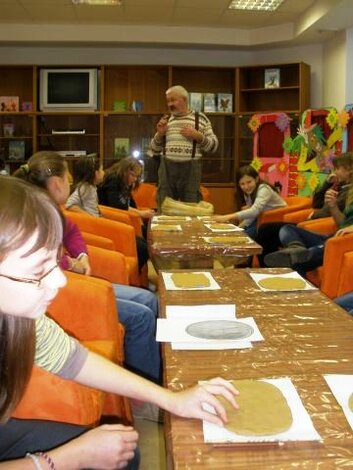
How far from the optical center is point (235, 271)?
6.66 ft

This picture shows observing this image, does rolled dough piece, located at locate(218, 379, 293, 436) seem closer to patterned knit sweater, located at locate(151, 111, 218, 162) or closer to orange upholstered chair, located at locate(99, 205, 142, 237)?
orange upholstered chair, located at locate(99, 205, 142, 237)

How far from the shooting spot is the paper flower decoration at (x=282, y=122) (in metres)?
6.72

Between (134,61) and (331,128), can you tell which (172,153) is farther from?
(134,61)

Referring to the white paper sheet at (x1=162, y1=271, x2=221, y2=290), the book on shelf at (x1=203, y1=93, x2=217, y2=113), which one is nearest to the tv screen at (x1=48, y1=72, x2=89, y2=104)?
the book on shelf at (x1=203, y1=93, x2=217, y2=113)

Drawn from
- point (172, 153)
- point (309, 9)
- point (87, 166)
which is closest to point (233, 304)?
point (87, 166)

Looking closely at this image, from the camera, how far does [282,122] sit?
6770 mm

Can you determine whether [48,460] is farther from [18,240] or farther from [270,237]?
[270,237]

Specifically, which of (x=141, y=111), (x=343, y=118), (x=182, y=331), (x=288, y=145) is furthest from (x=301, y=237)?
(x=141, y=111)

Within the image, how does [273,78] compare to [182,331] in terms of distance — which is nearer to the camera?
[182,331]

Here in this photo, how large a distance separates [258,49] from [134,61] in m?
1.77

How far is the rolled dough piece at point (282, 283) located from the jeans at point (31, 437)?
803 mm

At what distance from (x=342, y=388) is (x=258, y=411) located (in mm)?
207

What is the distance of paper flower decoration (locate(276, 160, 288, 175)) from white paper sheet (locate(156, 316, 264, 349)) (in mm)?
5425

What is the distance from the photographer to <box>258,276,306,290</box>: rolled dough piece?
5.79ft
